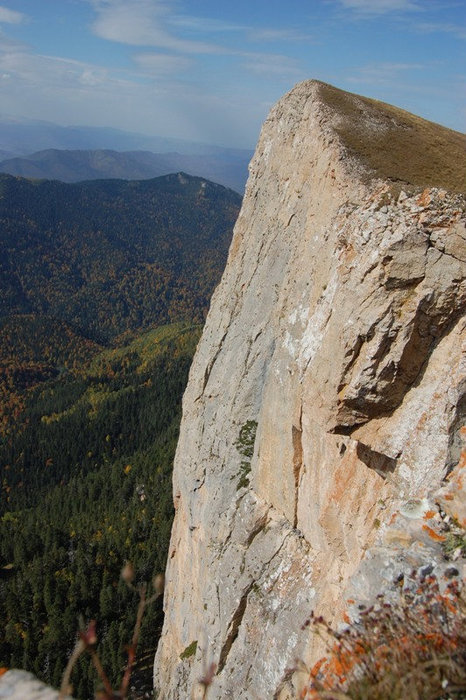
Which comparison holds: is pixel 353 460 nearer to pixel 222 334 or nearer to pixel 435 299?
pixel 435 299

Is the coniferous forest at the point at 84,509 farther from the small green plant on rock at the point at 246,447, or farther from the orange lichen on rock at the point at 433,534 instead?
the small green plant on rock at the point at 246,447

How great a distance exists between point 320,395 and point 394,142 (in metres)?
14.0

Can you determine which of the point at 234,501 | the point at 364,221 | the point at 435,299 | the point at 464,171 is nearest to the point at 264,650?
the point at 234,501

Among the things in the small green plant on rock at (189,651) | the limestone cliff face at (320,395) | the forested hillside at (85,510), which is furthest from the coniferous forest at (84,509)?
the limestone cliff face at (320,395)

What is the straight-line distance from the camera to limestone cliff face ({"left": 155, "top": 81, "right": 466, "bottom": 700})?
13.7 m

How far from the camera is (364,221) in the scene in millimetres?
15945

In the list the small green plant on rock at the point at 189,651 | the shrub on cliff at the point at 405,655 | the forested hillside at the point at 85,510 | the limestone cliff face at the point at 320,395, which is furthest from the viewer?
the forested hillside at the point at 85,510

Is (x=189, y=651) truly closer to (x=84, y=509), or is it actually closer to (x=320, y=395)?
(x=320, y=395)

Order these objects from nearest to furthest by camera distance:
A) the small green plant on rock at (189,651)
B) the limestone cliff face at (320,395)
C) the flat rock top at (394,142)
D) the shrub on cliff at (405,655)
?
1. the shrub on cliff at (405,655)
2. the limestone cliff face at (320,395)
3. the flat rock top at (394,142)
4. the small green plant on rock at (189,651)

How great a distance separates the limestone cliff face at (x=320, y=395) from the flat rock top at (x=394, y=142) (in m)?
0.14

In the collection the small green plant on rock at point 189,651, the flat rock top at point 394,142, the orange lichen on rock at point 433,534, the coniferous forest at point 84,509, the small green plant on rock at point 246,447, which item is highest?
the flat rock top at point 394,142

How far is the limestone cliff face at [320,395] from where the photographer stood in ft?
45.1

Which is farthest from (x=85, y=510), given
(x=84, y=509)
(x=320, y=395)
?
(x=320, y=395)

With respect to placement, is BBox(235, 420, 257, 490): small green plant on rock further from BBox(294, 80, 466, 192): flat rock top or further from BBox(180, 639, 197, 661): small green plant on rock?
BBox(294, 80, 466, 192): flat rock top
